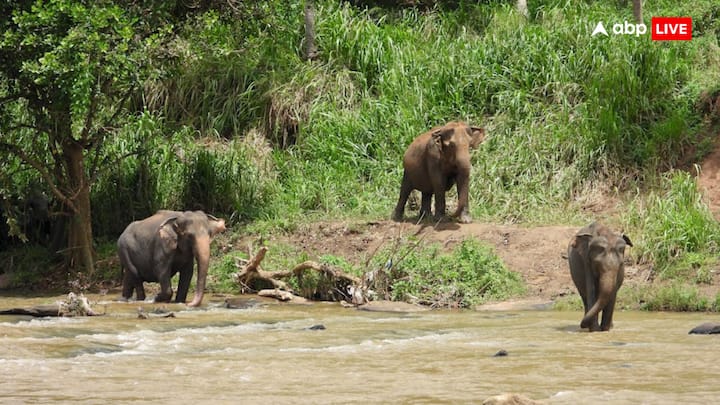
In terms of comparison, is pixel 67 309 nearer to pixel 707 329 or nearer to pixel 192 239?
pixel 192 239

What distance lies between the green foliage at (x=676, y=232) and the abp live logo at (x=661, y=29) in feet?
17.5

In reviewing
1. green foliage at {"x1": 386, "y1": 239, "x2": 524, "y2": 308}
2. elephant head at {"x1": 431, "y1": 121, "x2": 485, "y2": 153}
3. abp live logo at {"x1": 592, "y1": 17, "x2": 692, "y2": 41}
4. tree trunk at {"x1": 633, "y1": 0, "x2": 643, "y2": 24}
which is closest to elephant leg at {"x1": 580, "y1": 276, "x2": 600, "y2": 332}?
green foliage at {"x1": 386, "y1": 239, "x2": 524, "y2": 308}

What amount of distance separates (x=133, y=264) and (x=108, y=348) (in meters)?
5.17

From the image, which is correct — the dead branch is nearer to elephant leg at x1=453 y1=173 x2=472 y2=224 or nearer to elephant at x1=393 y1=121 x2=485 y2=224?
elephant at x1=393 y1=121 x2=485 y2=224

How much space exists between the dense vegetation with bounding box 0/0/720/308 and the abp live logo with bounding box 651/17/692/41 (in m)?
0.39

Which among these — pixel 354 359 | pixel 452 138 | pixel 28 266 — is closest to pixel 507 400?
pixel 354 359

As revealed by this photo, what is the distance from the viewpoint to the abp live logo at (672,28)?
21.9 metres

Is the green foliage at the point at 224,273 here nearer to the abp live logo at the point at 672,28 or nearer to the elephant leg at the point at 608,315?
the elephant leg at the point at 608,315

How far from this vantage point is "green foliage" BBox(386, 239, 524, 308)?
14992 millimetres

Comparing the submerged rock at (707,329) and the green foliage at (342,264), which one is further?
the green foliage at (342,264)

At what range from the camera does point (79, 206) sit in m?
17.5

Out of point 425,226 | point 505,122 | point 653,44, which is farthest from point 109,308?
point 653,44

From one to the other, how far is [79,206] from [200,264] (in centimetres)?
379

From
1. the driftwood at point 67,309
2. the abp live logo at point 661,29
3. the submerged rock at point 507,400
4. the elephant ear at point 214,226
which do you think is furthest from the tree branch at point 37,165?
the submerged rock at point 507,400
